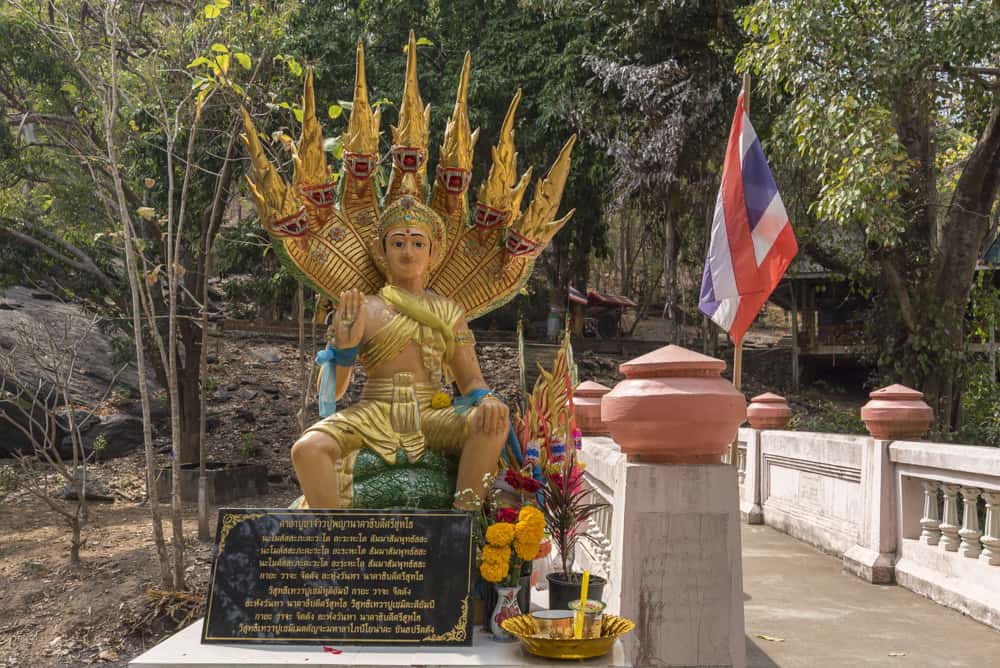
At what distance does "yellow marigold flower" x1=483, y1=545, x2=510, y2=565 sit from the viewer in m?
3.79

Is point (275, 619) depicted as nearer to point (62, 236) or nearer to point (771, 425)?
point (771, 425)

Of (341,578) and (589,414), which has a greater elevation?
(589,414)

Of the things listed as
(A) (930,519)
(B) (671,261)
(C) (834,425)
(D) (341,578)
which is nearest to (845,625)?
(A) (930,519)

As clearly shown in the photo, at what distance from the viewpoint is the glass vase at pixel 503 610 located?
3.74 metres

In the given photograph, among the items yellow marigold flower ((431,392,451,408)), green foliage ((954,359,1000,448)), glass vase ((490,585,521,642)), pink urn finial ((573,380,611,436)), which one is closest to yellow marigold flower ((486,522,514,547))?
glass vase ((490,585,521,642))

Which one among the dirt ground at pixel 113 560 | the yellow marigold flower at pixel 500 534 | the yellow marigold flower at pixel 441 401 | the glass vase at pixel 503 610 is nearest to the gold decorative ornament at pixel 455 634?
the glass vase at pixel 503 610

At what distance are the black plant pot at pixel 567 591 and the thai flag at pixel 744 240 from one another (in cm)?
255

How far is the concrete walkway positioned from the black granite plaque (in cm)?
198

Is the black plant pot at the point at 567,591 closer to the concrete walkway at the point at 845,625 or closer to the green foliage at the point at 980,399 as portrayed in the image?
the concrete walkway at the point at 845,625

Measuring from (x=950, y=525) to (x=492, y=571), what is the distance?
147 inches

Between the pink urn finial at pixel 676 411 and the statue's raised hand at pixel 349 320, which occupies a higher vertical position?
the statue's raised hand at pixel 349 320

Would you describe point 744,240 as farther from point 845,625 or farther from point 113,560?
point 113,560

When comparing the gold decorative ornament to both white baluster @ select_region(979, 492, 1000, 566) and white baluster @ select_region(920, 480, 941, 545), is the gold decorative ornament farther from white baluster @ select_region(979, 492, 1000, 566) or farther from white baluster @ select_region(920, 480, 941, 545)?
white baluster @ select_region(920, 480, 941, 545)

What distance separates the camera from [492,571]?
3760 millimetres
